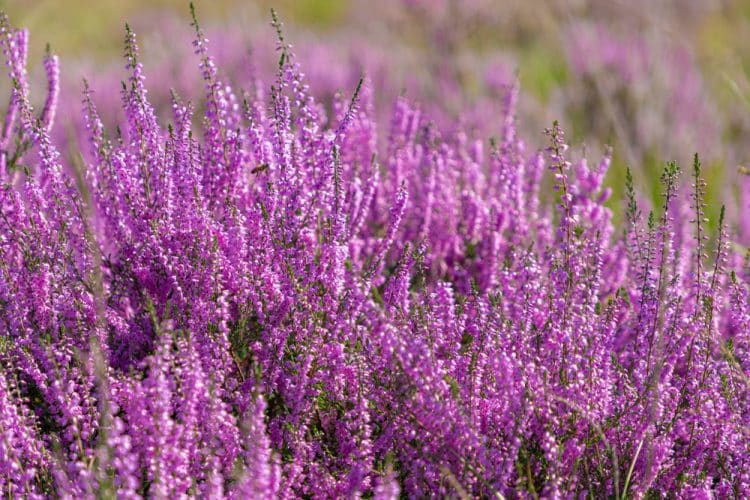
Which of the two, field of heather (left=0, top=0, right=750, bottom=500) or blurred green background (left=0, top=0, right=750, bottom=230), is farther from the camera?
blurred green background (left=0, top=0, right=750, bottom=230)

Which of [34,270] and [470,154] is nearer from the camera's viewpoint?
[34,270]

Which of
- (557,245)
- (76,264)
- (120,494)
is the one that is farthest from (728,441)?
(76,264)

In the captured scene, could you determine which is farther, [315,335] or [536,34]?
[536,34]

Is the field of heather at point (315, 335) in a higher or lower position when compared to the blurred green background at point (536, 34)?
lower

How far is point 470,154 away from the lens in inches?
177

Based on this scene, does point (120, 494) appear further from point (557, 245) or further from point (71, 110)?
point (71, 110)

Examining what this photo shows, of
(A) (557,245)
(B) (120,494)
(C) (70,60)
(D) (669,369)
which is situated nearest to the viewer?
(B) (120,494)

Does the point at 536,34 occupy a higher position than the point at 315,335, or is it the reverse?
the point at 536,34

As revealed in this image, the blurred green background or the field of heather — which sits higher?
the blurred green background

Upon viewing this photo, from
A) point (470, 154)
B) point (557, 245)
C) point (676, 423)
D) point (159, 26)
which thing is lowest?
point (676, 423)

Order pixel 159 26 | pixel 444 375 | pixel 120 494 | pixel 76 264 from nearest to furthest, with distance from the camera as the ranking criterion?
pixel 120 494
pixel 444 375
pixel 76 264
pixel 159 26

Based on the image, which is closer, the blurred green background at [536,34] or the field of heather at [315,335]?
the field of heather at [315,335]

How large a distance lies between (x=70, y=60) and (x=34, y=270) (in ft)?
28.3

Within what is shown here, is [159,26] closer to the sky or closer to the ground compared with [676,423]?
closer to the sky
